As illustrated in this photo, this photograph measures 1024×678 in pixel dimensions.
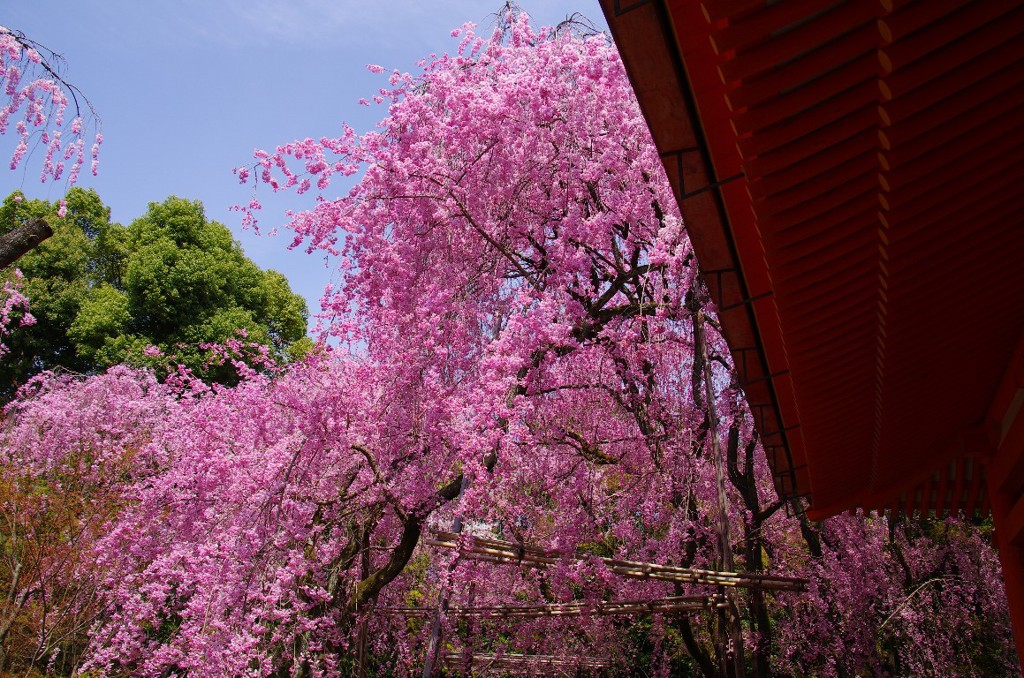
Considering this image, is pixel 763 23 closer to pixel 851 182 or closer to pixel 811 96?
pixel 811 96

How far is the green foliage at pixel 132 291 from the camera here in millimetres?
19406

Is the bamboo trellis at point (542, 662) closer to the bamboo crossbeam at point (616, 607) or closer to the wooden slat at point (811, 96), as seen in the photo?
the bamboo crossbeam at point (616, 607)

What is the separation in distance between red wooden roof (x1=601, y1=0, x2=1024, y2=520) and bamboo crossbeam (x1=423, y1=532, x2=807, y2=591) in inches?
120

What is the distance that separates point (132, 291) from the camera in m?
19.9

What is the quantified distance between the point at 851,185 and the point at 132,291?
2112 cm

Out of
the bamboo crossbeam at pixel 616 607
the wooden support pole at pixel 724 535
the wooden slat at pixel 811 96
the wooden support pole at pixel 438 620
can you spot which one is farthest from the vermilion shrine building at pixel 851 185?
the bamboo crossbeam at pixel 616 607

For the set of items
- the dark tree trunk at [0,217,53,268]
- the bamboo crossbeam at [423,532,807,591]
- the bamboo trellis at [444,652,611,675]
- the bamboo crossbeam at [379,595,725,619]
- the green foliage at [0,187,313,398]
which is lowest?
the bamboo trellis at [444,652,611,675]

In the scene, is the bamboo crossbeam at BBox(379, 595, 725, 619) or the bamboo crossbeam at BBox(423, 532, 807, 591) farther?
the bamboo crossbeam at BBox(379, 595, 725, 619)

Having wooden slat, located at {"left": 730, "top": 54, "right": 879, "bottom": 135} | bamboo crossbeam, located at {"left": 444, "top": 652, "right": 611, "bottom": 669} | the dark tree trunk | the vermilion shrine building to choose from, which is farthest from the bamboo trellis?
wooden slat, located at {"left": 730, "top": 54, "right": 879, "bottom": 135}

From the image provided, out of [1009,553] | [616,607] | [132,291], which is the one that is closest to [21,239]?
[1009,553]

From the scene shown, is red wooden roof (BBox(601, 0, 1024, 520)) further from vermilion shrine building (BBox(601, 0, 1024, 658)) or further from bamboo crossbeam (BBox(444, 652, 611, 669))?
bamboo crossbeam (BBox(444, 652, 611, 669))

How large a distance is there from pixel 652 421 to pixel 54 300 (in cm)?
1859

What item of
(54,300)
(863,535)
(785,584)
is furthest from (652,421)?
(54,300)

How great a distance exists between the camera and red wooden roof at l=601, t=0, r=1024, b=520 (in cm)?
139
